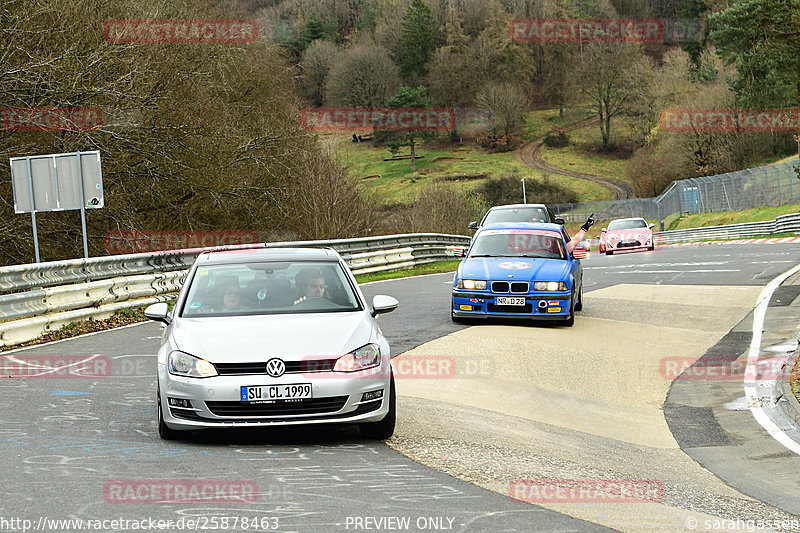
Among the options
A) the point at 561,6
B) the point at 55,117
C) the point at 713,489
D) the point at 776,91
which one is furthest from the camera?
the point at 561,6

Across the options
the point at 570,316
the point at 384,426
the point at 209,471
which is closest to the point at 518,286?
the point at 570,316

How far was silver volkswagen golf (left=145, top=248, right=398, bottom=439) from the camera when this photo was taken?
279 inches

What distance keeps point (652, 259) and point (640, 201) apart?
5412 cm

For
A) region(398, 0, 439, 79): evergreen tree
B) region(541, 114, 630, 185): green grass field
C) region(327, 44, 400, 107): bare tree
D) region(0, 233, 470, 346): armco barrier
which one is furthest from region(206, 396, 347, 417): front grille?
region(398, 0, 439, 79): evergreen tree

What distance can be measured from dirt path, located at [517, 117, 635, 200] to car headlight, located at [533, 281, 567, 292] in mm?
92761

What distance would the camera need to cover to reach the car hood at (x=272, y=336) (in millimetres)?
7188

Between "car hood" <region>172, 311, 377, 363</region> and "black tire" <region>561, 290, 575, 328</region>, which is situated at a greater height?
"car hood" <region>172, 311, 377, 363</region>

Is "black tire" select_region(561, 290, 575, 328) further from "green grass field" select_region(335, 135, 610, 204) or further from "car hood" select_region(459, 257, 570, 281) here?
"green grass field" select_region(335, 135, 610, 204)

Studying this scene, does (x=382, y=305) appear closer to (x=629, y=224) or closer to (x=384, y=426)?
(x=384, y=426)

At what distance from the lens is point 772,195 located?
55625 millimetres

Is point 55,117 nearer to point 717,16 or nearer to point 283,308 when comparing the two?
point 283,308

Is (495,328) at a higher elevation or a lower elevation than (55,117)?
lower

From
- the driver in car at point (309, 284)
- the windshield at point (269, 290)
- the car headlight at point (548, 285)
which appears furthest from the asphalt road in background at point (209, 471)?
the car headlight at point (548, 285)

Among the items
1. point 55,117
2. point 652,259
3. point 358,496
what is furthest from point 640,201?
point 358,496
